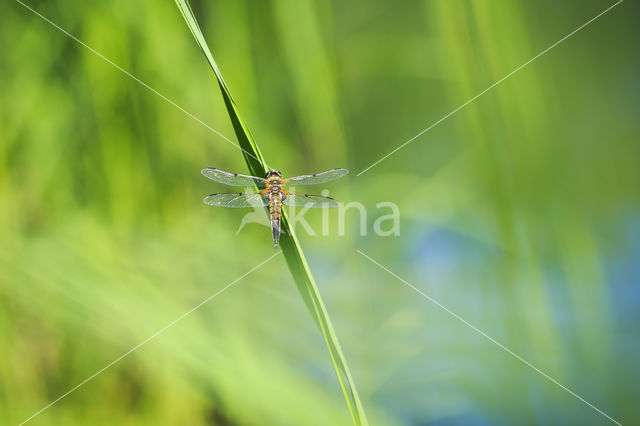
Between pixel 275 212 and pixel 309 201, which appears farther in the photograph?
pixel 309 201

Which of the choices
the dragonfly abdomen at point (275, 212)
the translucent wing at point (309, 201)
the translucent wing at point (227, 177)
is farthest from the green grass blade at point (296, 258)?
the translucent wing at point (309, 201)

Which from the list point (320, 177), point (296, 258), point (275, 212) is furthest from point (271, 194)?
point (296, 258)

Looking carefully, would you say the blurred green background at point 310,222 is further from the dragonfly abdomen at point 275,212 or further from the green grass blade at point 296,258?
the green grass blade at point 296,258

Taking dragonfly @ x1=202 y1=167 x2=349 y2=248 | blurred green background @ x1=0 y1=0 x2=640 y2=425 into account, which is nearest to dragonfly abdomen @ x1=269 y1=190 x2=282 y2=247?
dragonfly @ x1=202 y1=167 x2=349 y2=248

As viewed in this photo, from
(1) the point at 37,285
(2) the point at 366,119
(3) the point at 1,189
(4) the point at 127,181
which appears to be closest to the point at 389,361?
(2) the point at 366,119

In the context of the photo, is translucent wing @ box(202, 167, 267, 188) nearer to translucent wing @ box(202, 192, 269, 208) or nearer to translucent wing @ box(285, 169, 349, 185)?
translucent wing @ box(202, 192, 269, 208)

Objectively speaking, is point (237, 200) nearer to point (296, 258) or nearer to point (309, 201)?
point (309, 201)
